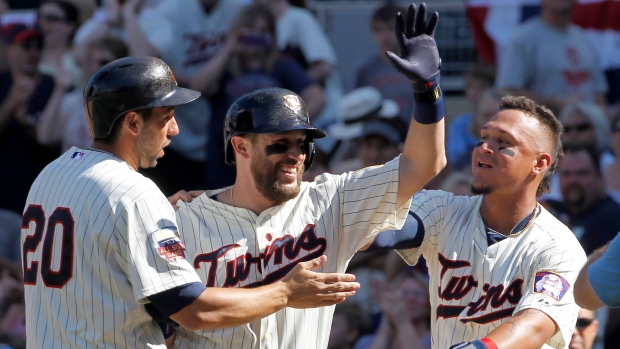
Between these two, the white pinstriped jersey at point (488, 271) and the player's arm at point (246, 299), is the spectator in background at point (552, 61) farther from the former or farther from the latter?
the player's arm at point (246, 299)

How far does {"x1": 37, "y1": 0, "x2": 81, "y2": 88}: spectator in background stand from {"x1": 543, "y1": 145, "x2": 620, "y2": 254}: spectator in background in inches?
153

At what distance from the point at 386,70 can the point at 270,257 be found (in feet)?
13.0

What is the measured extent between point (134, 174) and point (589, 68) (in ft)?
15.5

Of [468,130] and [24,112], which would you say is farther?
[24,112]

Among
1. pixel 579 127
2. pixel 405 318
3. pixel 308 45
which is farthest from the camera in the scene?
pixel 308 45

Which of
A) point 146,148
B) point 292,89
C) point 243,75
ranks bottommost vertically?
point 292,89

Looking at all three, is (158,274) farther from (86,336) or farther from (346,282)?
(346,282)

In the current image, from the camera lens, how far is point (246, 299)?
124 inches

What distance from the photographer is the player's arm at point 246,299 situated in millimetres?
3074

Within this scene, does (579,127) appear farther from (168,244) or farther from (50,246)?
(50,246)

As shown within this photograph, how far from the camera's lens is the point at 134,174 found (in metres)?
3.17

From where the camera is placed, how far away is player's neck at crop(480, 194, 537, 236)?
3.79 m

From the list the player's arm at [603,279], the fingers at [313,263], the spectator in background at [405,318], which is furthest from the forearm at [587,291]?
the spectator in background at [405,318]

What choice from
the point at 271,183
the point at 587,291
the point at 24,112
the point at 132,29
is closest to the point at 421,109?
the point at 271,183
